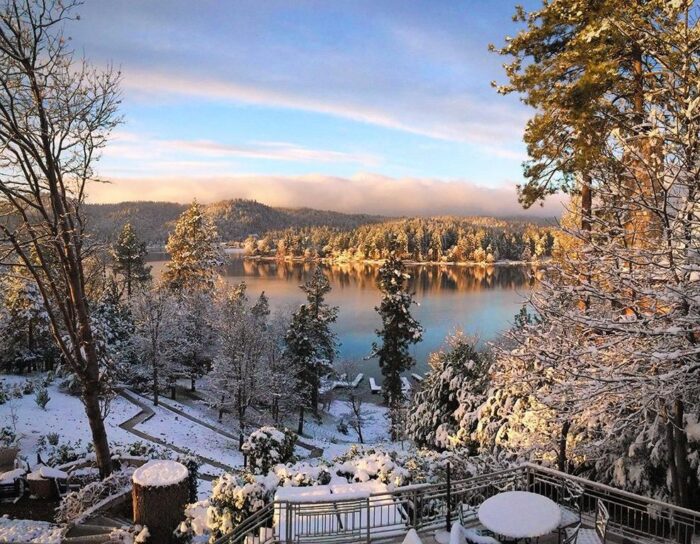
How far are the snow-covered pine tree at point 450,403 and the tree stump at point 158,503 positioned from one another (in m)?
9.15

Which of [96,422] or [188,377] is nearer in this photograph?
[96,422]

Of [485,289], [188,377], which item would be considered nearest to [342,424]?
[188,377]

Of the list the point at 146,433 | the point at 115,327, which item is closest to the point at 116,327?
the point at 115,327

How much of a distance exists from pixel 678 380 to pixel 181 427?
2330cm

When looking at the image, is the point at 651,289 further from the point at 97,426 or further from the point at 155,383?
the point at 155,383

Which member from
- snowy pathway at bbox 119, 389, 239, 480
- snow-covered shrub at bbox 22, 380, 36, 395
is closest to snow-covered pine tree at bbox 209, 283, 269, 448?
snowy pathway at bbox 119, 389, 239, 480

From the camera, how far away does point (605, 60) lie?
977 centimetres

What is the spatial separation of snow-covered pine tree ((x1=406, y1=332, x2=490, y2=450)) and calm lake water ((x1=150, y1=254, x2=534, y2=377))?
6158mm

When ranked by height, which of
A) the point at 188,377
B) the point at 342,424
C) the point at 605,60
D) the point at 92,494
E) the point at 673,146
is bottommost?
the point at 342,424

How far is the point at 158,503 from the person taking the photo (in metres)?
9.41

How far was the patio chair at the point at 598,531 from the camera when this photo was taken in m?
7.23

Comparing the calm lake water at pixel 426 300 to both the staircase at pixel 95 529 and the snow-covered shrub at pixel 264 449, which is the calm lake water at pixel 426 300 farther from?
the staircase at pixel 95 529

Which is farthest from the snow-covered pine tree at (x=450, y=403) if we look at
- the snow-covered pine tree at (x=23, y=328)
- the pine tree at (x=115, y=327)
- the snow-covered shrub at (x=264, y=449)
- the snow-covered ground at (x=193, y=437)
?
the snow-covered pine tree at (x=23, y=328)

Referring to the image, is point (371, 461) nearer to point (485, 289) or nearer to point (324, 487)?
point (324, 487)
